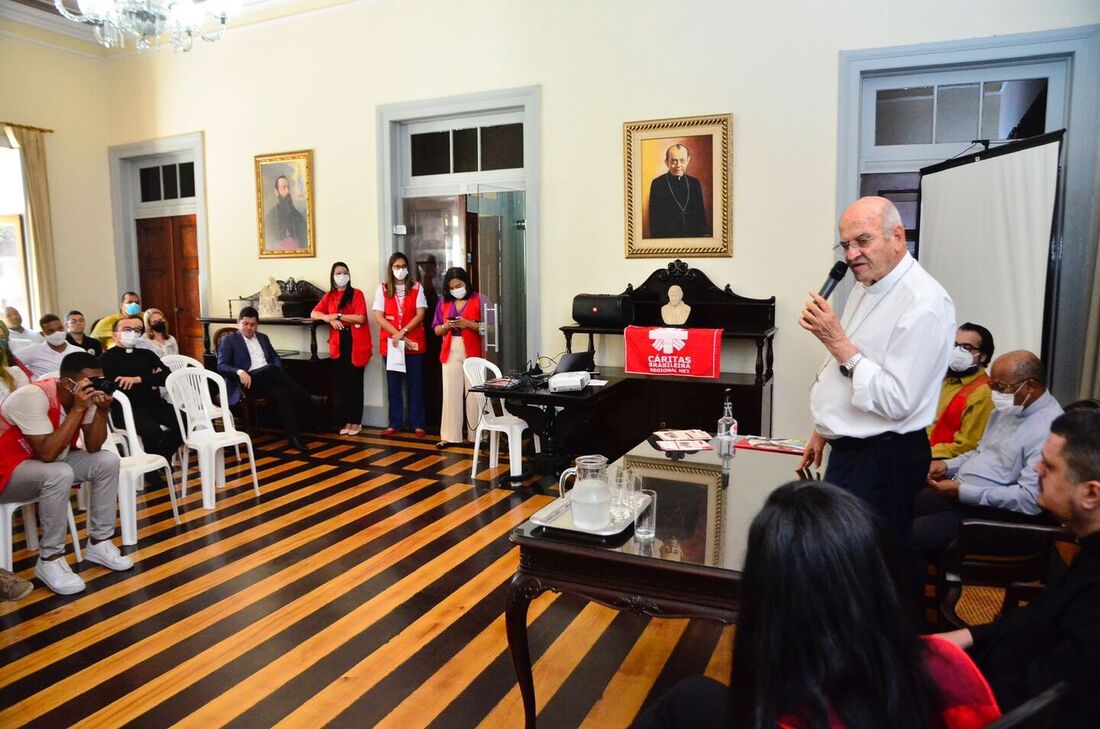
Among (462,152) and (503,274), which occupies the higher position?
(462,152)

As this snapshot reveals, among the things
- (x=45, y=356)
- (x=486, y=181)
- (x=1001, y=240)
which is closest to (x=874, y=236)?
(x=1001, y=240)

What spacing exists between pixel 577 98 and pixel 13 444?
453 centimetres

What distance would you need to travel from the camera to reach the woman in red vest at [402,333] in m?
6.54

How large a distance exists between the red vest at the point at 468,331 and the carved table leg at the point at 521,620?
4083 millimetres

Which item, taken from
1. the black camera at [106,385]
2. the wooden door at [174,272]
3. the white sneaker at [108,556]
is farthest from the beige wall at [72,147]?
the white sneaker at [108,556]

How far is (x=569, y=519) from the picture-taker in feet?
7.25

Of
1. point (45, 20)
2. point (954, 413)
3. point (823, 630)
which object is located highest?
Result: point (45, 20)

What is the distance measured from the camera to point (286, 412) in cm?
627

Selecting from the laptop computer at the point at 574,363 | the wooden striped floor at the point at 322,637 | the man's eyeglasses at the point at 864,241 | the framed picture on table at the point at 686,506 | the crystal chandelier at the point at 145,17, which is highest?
the crystal chandelier at the point at 145,17

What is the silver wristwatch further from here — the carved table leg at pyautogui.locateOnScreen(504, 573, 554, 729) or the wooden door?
the wooden door

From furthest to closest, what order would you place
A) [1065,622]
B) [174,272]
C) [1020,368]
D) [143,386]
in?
[174,272], [143,386], [1020,368], [1065,622]

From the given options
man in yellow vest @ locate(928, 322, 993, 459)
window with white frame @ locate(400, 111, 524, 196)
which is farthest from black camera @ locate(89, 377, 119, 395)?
man in yellow vest @ locate(928, 322, 993, 459)

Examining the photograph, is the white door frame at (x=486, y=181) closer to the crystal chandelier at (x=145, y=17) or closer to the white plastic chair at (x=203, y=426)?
the crystal chandelier at (x=145, y=17)

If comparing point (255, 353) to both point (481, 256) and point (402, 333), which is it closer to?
point (402, 333)
